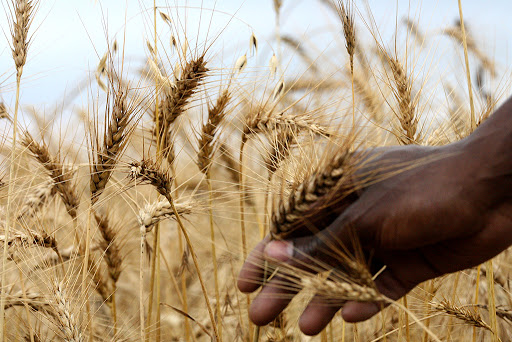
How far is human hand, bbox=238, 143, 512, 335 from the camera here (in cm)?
114

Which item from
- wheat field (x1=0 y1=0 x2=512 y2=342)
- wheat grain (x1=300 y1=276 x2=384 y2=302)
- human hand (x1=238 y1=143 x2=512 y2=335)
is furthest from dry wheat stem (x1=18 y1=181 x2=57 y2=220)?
wheat grain (x1=300 y1=276 x2=384 y2=302)

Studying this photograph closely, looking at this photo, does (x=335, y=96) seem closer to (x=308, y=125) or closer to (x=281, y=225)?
(x=308, y=125)

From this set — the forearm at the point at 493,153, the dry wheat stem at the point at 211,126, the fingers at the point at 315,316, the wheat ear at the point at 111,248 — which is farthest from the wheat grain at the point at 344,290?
the wheat ear at the point at 111,248

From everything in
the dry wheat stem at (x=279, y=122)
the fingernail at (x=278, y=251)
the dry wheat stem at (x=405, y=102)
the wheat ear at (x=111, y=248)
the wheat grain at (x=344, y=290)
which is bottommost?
the wheat ear at (x=111, y=248)

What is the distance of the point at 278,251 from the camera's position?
3.81ft

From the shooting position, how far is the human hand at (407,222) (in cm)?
114

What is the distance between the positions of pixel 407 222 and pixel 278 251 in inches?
11.0

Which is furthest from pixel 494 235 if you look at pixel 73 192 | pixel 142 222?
pixel 73 192

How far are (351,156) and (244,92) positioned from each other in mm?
885

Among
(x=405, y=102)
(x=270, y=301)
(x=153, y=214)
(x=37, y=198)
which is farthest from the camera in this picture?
(x=37, y=198)

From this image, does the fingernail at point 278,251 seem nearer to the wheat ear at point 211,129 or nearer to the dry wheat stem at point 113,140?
the dry wheat stem at point 113,140

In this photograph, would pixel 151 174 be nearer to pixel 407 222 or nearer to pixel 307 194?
pixel 307 194

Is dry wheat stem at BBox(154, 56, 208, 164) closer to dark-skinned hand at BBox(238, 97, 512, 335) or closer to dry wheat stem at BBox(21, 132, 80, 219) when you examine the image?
dry wheat stem at BBox(21, 132, 80, 219)

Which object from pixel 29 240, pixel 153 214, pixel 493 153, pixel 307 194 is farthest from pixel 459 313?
pixel 29 240
